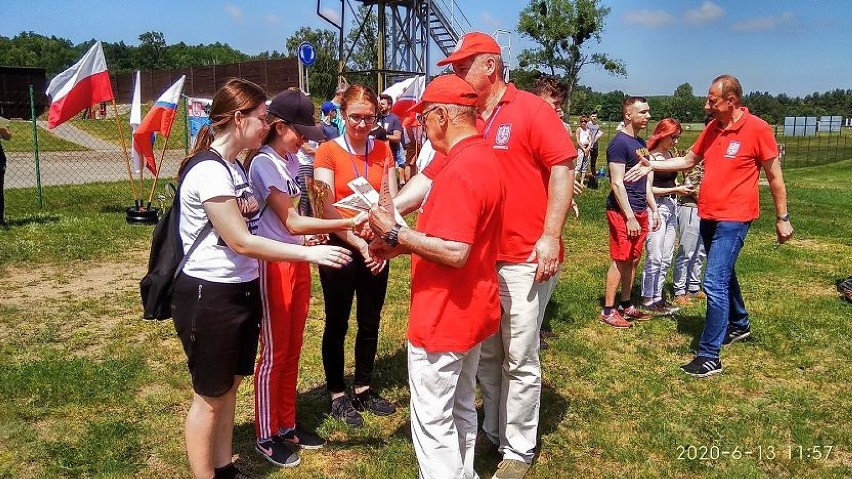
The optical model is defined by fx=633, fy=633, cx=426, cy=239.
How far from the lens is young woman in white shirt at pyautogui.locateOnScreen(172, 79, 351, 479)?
2.70m

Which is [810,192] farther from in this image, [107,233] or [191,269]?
[191,269]

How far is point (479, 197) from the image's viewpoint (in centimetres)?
257

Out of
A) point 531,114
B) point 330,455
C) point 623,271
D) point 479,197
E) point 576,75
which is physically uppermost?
point 576,75

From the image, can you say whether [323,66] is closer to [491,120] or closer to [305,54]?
[305,54]

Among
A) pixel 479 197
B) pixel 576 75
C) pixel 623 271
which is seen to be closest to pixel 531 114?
pixel 479 197

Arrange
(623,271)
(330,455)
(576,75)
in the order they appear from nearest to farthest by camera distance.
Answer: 1. (330,455)
2. (623,271)
3. (576,75)

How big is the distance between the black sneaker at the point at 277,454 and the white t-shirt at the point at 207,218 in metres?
1.28

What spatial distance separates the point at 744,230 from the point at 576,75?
159 feet

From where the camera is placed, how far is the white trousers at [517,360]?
340cm

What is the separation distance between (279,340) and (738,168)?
3642mm

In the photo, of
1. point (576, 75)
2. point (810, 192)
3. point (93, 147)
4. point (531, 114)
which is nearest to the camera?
point (531, 114)

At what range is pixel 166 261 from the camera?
9.28 feet

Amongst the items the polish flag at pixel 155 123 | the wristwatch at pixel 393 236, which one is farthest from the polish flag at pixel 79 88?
the wristwatch at pixel 393 236

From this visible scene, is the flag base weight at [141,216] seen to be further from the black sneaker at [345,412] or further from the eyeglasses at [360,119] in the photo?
the eyeglasses at [360,119]
